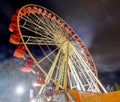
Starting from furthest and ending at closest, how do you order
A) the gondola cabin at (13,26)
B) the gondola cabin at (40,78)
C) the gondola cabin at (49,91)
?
the gondola cabin at (40,78), the gondola cabin at (13,26), the gondola cabin at (49,91)

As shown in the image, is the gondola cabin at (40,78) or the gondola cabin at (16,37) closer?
the gondola cabin at (16,37)

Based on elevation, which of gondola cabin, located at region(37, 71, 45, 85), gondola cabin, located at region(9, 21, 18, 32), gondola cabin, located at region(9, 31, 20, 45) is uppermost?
gondola cabin, located at region(9, 21, 18, 32)

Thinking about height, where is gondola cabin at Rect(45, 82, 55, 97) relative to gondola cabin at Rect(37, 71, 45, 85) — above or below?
below

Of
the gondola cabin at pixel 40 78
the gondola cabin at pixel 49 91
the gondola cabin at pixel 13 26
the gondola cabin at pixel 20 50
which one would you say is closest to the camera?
the gondola cabin at pixel 49 91

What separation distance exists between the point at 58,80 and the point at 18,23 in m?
5.61

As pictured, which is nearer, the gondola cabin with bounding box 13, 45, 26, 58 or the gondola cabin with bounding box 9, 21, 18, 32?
the gondola cabin with bounding box 13, 45, 26, 58

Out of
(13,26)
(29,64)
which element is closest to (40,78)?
(29,64)

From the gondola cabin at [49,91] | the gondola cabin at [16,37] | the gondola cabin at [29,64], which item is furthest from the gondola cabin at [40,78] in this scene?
the gondola cabin at [16,37]

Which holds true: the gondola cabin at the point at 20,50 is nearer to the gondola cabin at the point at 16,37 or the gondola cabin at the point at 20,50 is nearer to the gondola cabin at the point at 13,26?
the gondola cabin at the point at 16,37

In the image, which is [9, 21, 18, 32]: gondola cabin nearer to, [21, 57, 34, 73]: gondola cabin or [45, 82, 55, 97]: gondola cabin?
[21, 57, 34, 73]: gondola cabin

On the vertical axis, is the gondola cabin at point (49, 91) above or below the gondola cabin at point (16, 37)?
below

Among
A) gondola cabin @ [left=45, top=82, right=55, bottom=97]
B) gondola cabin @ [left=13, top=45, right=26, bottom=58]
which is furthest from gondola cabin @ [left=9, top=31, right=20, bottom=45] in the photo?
gondola cabin @ [left=45, top=82, right=55, bottom=97]

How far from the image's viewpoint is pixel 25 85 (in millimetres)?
37500

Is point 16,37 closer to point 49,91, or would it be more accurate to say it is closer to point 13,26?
point 13,26
